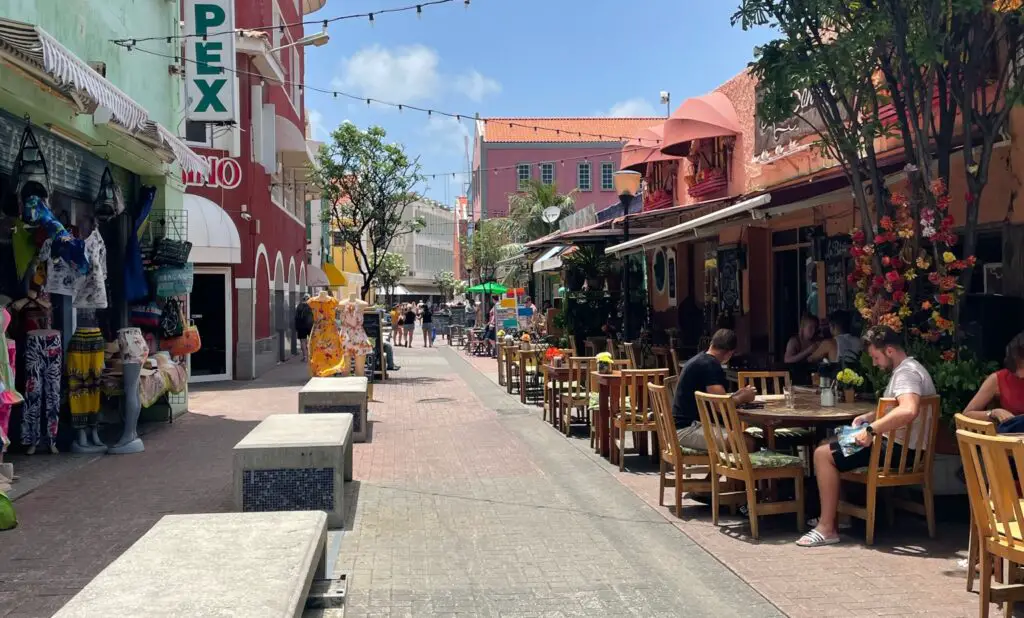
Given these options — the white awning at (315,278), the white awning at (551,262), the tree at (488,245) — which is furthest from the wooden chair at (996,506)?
the tree at (488,245)

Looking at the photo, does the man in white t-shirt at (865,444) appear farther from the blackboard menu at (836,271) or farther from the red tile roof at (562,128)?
the red tile roof at (562,128)

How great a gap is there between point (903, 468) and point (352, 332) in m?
10.2

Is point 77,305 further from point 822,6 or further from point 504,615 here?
point 822,6

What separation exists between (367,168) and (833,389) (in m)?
16.0

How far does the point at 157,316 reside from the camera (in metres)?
11.8

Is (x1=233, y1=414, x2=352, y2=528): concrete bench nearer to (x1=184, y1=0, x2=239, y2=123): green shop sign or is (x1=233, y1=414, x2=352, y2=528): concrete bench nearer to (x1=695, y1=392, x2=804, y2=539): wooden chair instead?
(x1=695, y1=392, x2=804, y2=539): wooden chair

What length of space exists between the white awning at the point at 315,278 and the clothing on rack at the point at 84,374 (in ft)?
76.2

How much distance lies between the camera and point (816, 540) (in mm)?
6215

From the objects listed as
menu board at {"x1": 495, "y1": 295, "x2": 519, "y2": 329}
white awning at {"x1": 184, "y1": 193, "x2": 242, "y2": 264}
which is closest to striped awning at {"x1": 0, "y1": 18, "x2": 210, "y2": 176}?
white awning at {"x1": 184, "y1": 193, "x2": 242, "y2": 264}

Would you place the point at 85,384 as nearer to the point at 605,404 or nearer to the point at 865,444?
the point at 605,404

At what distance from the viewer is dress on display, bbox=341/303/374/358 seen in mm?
15055

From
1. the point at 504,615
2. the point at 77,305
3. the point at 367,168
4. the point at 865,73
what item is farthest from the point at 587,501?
the point at 367,168

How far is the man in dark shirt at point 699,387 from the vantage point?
717 cm

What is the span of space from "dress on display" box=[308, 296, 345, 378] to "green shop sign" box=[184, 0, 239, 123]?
3.05 m
